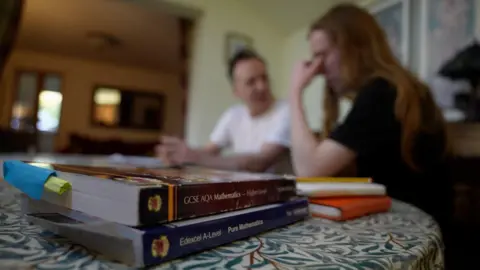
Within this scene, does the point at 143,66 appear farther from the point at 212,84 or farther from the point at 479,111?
the point at 479,111

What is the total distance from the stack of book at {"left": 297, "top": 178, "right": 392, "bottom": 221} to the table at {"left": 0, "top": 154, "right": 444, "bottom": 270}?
39 millimetres

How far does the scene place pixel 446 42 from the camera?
6.00ft

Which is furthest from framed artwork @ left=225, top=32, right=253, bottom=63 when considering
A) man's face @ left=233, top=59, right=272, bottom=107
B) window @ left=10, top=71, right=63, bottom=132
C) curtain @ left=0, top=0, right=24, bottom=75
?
window @ left=10, top=71, right=63, bottom=132

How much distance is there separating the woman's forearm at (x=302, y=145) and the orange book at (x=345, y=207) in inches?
11.0

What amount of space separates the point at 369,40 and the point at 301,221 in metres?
0.73

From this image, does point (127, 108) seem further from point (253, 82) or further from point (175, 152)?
point (175, 152)

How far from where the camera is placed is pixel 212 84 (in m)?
2.70

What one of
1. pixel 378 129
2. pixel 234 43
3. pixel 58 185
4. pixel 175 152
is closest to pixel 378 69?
pixel 378 129

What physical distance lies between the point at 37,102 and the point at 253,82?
15.2ft

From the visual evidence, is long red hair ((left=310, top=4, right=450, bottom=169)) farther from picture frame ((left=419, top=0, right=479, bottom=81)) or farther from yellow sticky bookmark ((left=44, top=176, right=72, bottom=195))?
picture frame ((left=419, top=0, right=479, bottom=81))

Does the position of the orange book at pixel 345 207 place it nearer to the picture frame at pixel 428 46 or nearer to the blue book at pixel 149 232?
the blue book at pixel 149 232

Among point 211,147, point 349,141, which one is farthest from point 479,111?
point 211,147

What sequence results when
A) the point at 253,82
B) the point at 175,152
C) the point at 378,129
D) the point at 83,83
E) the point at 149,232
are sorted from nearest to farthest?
the point at 149,232
the point at 378,129
the point at 175,152
the point at 253,82
the point at 83,83

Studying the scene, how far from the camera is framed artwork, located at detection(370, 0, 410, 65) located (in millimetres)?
2039
